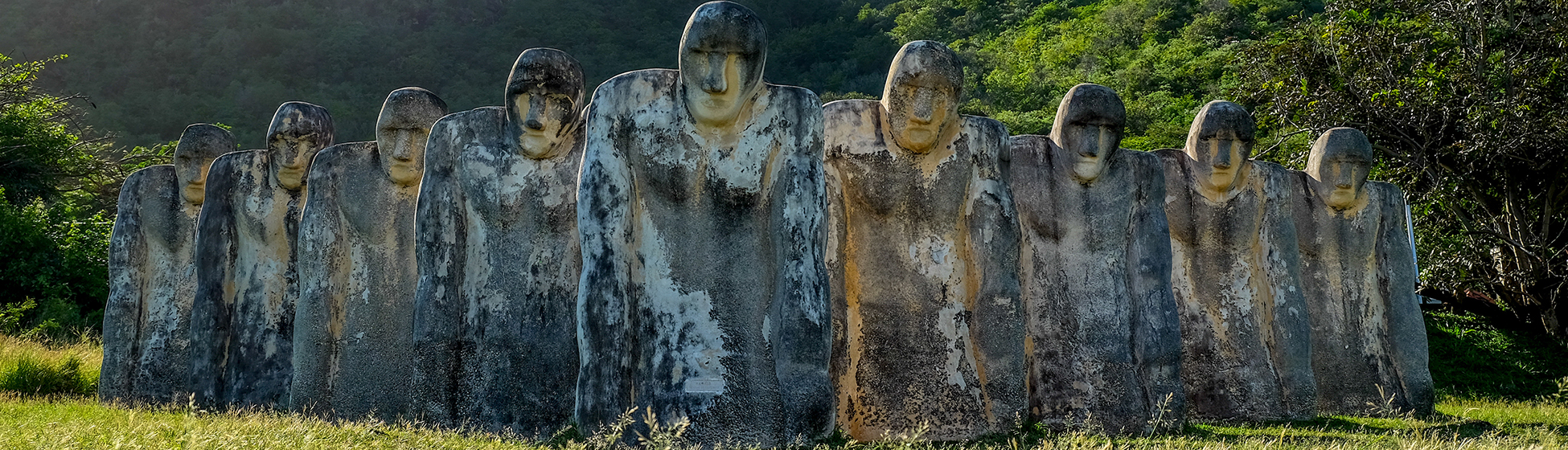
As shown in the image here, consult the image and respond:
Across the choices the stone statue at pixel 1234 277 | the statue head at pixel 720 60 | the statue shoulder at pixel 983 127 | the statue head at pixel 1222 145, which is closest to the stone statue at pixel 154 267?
the statue head at pixel 720 60

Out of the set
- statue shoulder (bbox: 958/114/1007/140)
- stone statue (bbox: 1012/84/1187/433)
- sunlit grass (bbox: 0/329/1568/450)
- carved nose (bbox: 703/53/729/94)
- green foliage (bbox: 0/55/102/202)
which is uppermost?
green foliage (bbox: 0/55/102/202)

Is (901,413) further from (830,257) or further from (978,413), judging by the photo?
A: (830,257)

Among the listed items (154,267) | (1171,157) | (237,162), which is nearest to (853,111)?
(1171,157)

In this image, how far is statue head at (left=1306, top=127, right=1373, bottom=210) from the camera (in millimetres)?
9906

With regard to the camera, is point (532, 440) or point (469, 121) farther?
point (469, 121)

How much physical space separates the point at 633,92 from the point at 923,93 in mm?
1785

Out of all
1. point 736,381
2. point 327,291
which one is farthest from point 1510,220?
point 327,291

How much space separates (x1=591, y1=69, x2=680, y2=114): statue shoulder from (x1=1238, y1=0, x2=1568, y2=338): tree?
31.0 feet

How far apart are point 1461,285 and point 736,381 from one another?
1097cm

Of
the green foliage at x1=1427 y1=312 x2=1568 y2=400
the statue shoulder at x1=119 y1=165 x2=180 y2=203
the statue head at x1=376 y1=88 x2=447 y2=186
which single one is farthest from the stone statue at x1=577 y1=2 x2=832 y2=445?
the green foliage at x1=1427 y1=312 x2=1568 y2=400

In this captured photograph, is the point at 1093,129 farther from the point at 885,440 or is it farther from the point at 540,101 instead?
the point at 540,101

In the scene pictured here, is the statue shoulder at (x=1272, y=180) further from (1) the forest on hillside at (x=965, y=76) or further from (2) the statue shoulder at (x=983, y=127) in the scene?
(1) the forest on hillside at (x=965, y=76)

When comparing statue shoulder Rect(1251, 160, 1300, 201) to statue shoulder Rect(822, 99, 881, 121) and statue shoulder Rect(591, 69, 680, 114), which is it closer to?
statue shoulder Rect(822, 99, 881, 121)

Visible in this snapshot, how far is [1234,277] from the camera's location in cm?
962
